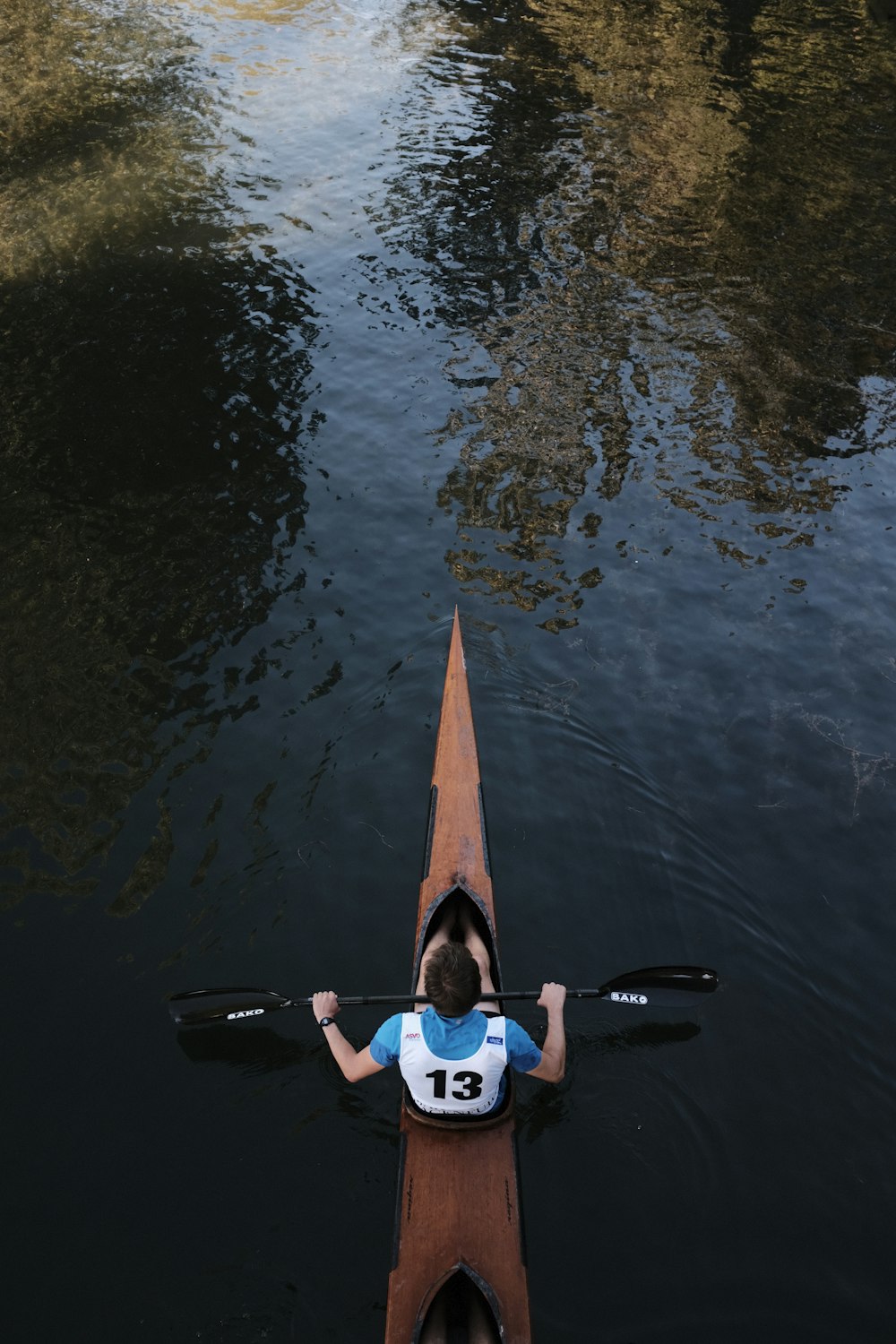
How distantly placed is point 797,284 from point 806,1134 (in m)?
13.1

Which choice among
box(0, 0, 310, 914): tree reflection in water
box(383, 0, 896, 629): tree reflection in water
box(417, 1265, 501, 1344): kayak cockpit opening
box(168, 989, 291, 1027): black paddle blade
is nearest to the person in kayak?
box(168, 989, 291, 1027): black paddle blade

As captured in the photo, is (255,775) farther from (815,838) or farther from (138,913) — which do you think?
(815,838)

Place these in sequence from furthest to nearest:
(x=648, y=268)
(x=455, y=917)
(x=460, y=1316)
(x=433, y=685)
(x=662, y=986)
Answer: (x=648, y=268) < (x=433, y=685) < (x=455, y=917) < (x=662, y=986) < (x=460, y=1316)

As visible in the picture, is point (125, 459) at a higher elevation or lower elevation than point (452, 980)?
higher

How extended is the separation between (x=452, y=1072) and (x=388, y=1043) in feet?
1.34

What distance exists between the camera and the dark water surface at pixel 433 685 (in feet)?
18.2

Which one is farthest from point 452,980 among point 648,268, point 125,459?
point 648,268

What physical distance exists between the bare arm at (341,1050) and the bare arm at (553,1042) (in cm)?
96

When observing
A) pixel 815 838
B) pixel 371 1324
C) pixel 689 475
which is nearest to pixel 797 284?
pixel 689 475

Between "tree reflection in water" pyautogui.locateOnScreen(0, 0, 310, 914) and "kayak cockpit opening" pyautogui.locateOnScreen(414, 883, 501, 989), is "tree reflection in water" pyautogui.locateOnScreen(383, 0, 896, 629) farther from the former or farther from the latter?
"kayak cockpit opening" pyautogui.locateOnScreen(414, 883, 501, 989)

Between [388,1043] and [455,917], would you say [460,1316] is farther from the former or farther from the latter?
[455,917]

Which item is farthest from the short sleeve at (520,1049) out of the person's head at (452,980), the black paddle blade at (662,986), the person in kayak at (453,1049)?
the black paddle blade at (662,986)

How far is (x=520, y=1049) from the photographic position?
5.46 metres

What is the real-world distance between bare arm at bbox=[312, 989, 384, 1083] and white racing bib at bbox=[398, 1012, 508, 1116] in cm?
35
